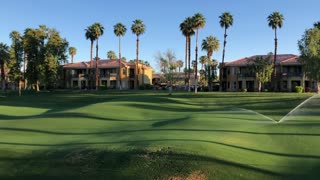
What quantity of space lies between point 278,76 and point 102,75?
1656 inches

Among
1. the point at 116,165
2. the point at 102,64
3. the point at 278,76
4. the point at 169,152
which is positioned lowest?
the point at 116,165

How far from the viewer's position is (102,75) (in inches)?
4198

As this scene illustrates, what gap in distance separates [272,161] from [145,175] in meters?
5.11

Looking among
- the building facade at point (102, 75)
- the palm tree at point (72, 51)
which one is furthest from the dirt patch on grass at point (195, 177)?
the palm tree at point (72, 51)

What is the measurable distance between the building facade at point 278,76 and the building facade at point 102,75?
24098 mm

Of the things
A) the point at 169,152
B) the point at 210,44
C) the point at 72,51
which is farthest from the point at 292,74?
the point at 72,51

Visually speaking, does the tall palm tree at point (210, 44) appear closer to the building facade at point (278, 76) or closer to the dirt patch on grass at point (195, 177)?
the building facade at point (278, 76)

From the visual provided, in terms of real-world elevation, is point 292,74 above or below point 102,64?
below

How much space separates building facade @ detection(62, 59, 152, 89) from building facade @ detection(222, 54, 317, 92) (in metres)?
24.1

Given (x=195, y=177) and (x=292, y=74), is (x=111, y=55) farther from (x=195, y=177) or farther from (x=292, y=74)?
(x=195, y=177)

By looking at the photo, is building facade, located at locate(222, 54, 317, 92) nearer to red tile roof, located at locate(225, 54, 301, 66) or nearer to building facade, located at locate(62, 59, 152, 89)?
red tile roof, located at locate(225, 54, 301, 66)

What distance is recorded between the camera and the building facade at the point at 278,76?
85562 mm

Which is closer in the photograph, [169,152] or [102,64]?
[169,152]

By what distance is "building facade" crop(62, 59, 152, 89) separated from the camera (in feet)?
347
